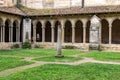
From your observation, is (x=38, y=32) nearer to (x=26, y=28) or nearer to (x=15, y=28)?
(x=26, y=28)

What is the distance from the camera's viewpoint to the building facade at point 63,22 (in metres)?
27.5

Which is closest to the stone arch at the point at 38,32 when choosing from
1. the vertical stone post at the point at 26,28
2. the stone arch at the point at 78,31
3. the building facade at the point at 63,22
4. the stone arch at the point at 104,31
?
the building facade at the point at 63,22

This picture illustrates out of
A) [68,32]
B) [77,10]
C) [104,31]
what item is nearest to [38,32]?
[68,32]

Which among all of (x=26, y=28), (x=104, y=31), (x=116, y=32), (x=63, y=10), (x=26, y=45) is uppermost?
(x=63, y=10)

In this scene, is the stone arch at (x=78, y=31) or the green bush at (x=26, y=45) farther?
the stone arch at (x=78, y=31)

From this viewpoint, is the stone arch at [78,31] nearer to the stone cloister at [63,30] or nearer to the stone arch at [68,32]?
the stone cloister at [63,30]

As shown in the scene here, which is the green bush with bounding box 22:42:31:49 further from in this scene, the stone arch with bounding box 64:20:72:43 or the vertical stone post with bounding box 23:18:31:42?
the stone arch with bounding box 64:20:72:43

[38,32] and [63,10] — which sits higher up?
[63,10]

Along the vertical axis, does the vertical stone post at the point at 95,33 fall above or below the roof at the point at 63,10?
below

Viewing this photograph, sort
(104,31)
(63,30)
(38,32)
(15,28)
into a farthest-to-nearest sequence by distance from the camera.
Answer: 1. (38,32)
2. (15,28)
3. (104,31)
4. (63,30)

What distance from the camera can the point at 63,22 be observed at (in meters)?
30.0

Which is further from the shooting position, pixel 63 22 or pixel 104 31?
pixel 104 31

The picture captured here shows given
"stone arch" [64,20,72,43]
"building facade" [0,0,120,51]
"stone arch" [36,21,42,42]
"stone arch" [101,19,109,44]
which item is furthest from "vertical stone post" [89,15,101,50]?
"stone arch" [36,21,42,42]

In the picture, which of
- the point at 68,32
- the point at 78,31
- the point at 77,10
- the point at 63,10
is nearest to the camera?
the point at 77,10
